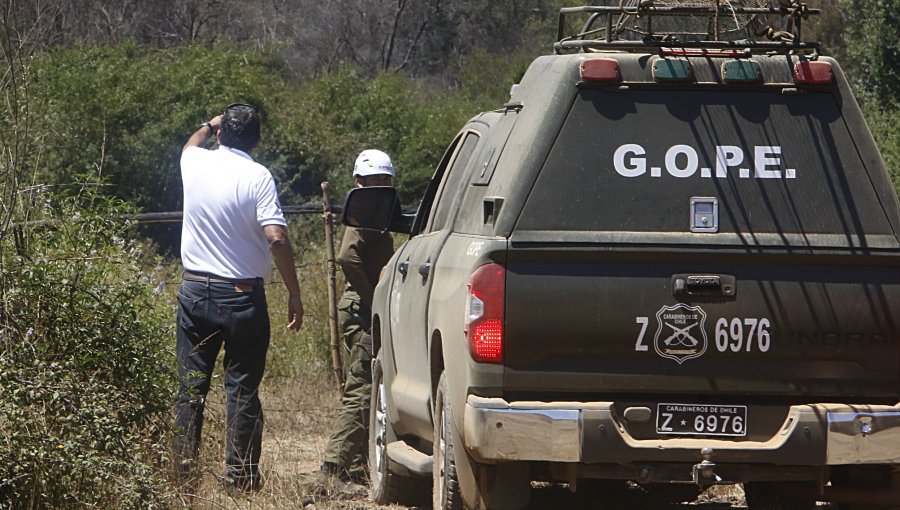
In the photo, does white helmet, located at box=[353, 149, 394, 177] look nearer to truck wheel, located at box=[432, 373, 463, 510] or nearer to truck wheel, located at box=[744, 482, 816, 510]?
truck wheel, located at box=[432, 373, 463, 510]

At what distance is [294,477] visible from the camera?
737 cm

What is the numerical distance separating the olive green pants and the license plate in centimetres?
308

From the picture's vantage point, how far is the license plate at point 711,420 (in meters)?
5.26

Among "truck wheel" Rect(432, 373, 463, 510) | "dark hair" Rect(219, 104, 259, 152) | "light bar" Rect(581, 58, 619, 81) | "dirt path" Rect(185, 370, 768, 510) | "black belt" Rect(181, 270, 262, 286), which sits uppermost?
"light bar" Rect(581, 58, 619, 81)

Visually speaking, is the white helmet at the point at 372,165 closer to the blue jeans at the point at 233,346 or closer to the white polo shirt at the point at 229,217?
the white polo shirt at the point at 229,217

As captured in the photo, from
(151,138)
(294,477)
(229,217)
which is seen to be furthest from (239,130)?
(151,138)

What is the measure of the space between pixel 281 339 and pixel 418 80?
1509 inches

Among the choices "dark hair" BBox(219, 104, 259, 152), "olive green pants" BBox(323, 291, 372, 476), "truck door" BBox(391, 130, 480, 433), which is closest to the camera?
"truck door" BBox(391, 130, 480, 433)

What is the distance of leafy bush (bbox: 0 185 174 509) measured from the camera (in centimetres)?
543

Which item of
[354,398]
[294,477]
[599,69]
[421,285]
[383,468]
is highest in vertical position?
[599,69]

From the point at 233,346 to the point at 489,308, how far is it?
8.11 ft

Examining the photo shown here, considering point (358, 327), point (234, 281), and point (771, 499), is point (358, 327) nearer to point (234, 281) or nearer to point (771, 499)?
point (234, 281)

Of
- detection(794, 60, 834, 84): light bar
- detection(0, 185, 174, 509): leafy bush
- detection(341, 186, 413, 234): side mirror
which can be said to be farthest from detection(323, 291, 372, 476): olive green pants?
detection(794, 60, 834, 84): light bar

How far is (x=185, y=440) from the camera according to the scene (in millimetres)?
6441
